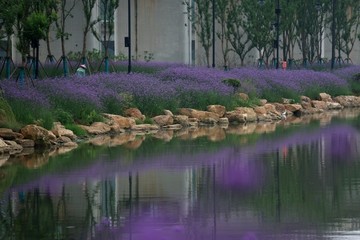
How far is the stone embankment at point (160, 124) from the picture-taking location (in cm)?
2398

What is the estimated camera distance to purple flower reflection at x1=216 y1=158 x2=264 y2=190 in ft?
53.3

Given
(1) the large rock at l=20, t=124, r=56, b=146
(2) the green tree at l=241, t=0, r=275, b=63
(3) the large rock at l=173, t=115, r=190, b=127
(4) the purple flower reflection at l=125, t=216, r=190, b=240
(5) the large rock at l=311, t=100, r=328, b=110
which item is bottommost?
(4) the purple flower reflection at l=125, t=216, r=190, b=240

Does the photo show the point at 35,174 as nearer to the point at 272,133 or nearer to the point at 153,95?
the point at 272,133

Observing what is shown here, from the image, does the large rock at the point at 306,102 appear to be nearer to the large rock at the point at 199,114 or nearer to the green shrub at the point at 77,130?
the large rock at the point at 199,114

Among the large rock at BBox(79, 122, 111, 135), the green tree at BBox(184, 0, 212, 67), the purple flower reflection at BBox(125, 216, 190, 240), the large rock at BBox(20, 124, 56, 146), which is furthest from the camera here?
the green tree at BBox(184, 0, 212, 67)

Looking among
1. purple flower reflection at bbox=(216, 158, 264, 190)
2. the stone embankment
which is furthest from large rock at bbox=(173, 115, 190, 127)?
purple flower reflection at bbox=(216, 158, 264, 190)

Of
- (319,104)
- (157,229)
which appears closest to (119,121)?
(319,104)

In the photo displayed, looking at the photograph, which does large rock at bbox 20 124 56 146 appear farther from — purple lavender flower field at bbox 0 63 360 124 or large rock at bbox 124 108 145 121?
large rock at bbox 124 108 145 121

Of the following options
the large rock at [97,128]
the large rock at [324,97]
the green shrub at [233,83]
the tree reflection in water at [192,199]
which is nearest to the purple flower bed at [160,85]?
the green shrub at [233,83]

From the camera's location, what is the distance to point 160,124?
32.2 metres

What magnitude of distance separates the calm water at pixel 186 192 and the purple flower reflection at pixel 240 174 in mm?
17

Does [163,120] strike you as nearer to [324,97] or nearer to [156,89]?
[156,89]

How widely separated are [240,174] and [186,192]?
2.69 meters

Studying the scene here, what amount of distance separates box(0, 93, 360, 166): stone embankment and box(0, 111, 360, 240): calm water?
1125 mm
